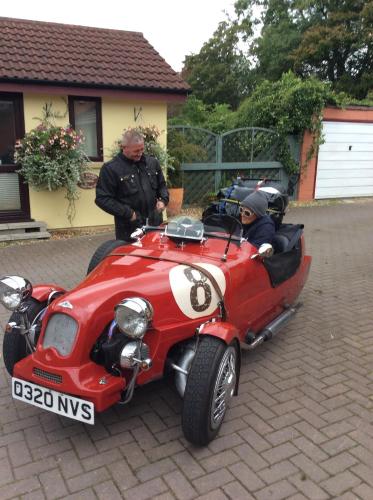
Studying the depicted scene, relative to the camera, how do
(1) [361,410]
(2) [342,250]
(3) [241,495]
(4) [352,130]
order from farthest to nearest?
(4) [352,130] < (2) [342,250] < (1) [361,410] < (3) [241,495]

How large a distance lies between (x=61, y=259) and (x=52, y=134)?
2.50 meters

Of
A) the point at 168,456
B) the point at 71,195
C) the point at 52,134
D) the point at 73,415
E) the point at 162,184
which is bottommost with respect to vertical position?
the point at 168,456

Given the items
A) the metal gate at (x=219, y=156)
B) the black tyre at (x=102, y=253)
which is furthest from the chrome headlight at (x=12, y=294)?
the metal gate at (x=219, y=156)

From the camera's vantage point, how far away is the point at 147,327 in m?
2.65

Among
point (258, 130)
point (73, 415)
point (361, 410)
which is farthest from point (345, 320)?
point (258, 130)

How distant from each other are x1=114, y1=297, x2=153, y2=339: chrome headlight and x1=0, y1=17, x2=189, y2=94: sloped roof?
22.5ft

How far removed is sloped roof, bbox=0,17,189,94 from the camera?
824cm

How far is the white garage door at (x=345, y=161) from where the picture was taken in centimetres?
1307

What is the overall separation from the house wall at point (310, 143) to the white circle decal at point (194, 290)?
10.4 meters

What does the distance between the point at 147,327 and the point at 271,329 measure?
1.54m

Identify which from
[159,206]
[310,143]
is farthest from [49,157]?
[310,143]

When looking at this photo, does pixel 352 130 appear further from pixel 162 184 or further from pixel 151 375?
pixel 151 375

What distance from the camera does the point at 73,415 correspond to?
2537 mm

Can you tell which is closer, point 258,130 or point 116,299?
point 116,299
